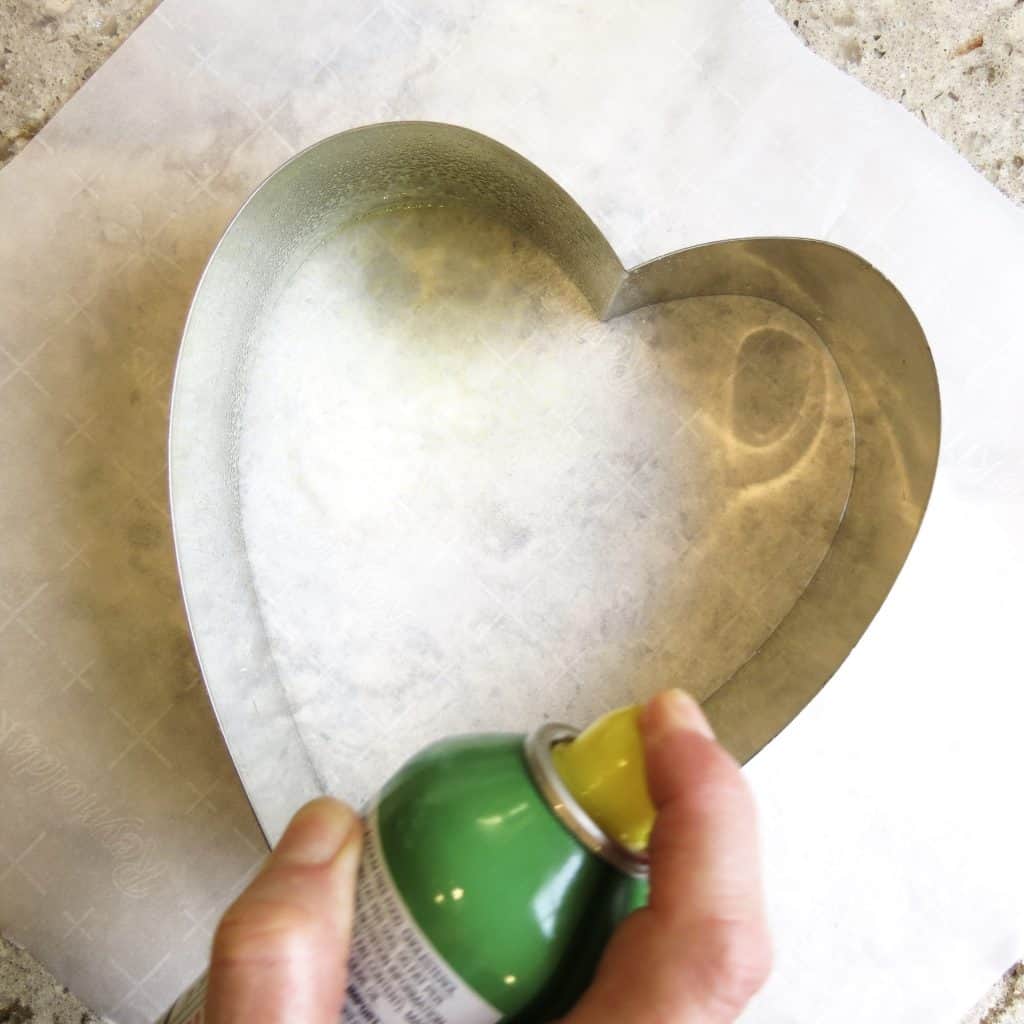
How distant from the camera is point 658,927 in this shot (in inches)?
19.9

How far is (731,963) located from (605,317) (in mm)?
691

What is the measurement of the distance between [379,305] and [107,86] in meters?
0.39

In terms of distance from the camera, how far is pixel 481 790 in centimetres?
53

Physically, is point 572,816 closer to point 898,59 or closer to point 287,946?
point 287,946

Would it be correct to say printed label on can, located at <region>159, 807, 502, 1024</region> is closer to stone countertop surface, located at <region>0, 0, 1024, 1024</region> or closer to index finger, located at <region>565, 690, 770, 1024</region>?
index finger, located at <region>565, 690, 770, 1024</region>

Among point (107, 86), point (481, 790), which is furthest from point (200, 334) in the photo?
point (481, 790)

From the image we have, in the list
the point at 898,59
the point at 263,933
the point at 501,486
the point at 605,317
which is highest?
the point at 898,59

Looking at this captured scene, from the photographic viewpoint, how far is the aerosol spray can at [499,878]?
0.50 m

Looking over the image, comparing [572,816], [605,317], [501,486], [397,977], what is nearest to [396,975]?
[397,977]

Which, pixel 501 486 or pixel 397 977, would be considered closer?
pixel 397 977

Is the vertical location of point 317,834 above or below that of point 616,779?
below

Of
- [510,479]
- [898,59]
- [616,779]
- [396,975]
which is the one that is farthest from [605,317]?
[396,975]

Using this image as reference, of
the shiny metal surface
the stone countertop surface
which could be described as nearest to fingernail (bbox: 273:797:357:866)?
the shiny metal surface

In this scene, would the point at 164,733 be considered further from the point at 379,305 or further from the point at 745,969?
the point at 745,969
